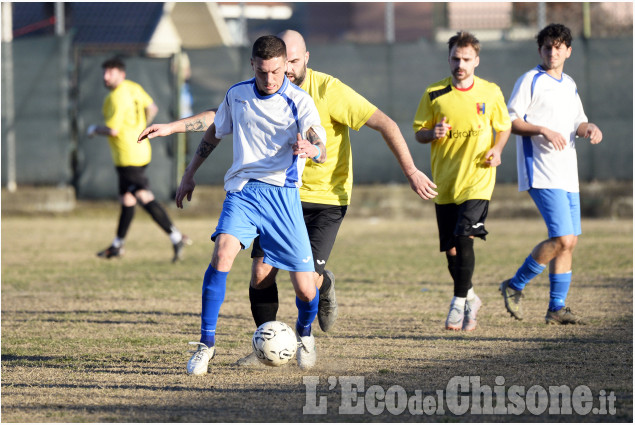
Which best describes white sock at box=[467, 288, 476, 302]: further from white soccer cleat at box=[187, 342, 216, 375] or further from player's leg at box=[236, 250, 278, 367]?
white soccer cleat at box=[187, 342, 216, 375]

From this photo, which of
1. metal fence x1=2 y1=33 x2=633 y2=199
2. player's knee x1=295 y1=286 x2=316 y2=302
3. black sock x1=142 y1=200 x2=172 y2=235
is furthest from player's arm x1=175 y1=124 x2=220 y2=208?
metal fence x1=2 y1=33 x2=633 y2=199

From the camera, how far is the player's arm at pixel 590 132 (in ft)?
23.0

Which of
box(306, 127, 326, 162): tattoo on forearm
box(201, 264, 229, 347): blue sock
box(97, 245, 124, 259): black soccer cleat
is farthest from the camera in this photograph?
box(97, 245, 124, 259): black soccer cleat

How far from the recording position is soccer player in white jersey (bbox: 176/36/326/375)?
5336 millimetres

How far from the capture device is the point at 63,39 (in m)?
16.6

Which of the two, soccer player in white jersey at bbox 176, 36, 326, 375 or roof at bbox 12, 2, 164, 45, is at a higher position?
roof at bbox 12, 2, 164, 45

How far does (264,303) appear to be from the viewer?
592 cm

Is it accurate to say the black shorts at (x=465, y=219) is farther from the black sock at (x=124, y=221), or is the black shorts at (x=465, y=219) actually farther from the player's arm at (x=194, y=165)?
the black sock at (x=124, y=221)

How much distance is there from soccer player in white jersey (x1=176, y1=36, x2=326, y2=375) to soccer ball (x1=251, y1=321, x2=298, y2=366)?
0.86 ft

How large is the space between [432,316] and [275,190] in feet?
8.06

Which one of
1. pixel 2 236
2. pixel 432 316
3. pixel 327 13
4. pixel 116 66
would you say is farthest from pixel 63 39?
pixel 327 13

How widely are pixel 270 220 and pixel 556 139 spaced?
2572 millimetres

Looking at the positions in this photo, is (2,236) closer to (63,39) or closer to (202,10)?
(63,39)

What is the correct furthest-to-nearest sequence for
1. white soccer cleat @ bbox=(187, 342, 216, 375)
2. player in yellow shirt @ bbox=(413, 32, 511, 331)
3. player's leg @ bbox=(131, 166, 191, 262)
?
1. player's leg @ bbox=(131, 166, 191, 262)
2. player in yellow shirt @ bbox=(413, 32, 511, 331)
3. white soccer cleat @ bbox=(187, 342, 216, 375)
